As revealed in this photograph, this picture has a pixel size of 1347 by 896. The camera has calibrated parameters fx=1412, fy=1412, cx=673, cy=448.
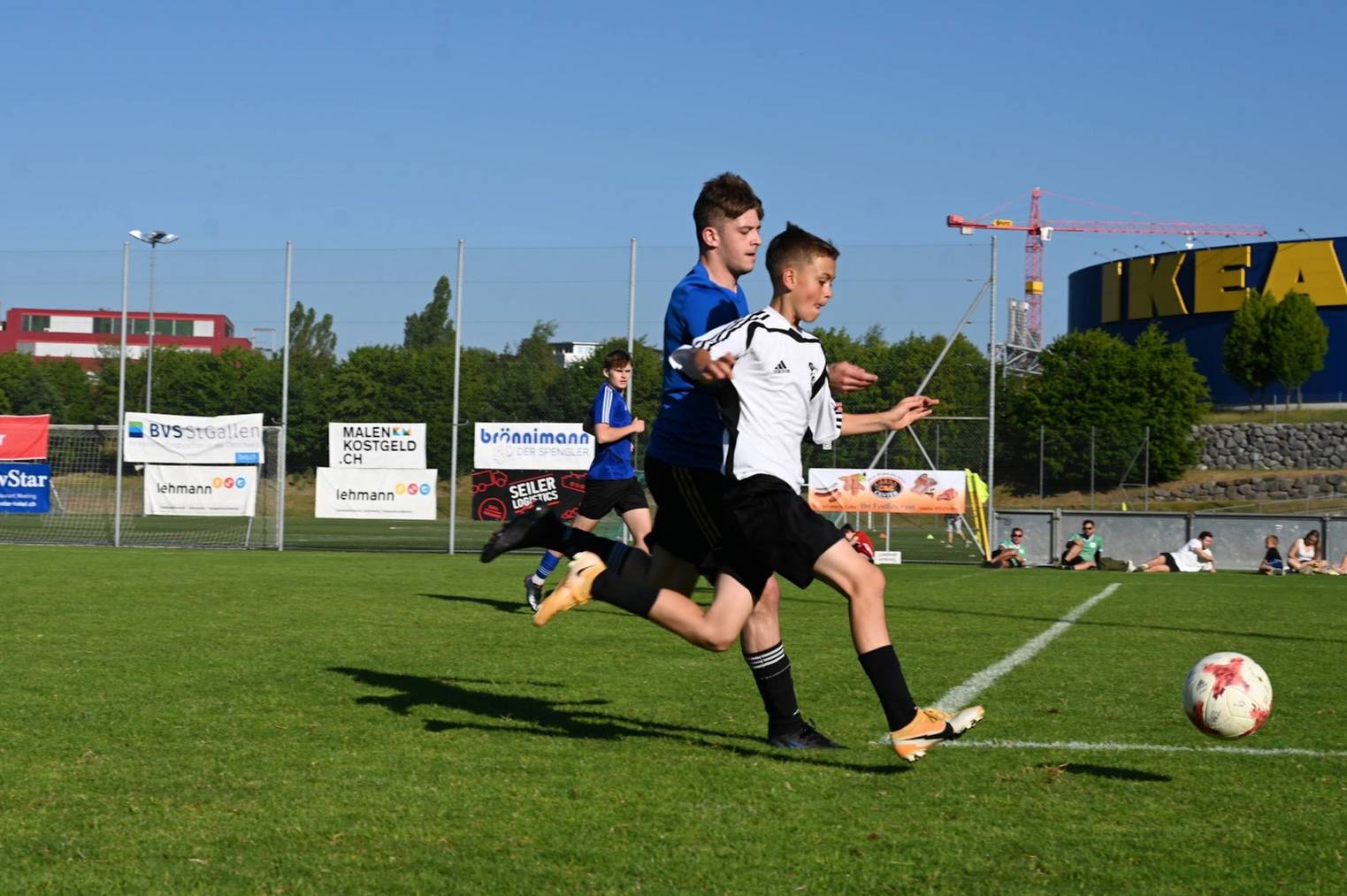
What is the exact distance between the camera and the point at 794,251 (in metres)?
5.12

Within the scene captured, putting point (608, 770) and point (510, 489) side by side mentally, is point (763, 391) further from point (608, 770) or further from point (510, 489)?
point (510, 489)

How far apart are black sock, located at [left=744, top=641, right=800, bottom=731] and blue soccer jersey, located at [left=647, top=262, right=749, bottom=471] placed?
29.1 inches

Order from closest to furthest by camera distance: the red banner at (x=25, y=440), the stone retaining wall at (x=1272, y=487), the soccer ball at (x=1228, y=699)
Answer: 1. the soccer ball at (x=1228, y=699)
2. the red banner at (x=25, y=440)
3. the stone retaining wall at (x=1272, y=487)

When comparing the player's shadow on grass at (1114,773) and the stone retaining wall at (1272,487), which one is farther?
the stone retaining wall at (1272,487)

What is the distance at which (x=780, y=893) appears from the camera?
317cm

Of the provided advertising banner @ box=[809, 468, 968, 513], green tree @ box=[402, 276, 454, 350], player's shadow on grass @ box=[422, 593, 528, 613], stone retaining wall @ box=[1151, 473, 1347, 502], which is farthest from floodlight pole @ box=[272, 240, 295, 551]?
stone retaining wall @ box=[1151, 473, 1347, 502]

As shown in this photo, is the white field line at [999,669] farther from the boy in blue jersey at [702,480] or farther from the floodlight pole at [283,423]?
the floodlight pole at [283,423]

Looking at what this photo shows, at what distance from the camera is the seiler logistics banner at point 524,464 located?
2275 cm

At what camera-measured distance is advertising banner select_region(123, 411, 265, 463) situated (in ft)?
76.4

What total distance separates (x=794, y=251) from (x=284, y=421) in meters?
20.5

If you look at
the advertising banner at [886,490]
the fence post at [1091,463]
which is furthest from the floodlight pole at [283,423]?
the fence post at [1091,463]

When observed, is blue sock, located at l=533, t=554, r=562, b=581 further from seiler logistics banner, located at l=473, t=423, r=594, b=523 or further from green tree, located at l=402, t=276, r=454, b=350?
green tree, located at l=402, t=276, r=454, b=350

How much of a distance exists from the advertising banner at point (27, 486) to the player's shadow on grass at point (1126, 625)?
16227 millimetres

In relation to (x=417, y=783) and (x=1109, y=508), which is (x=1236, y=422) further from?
(x=417, y=783)
